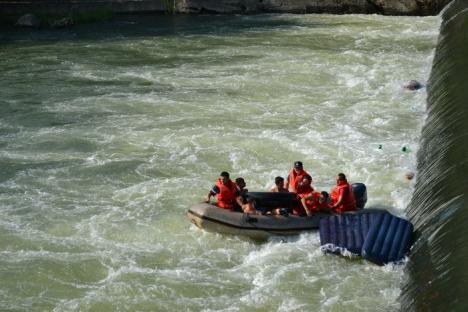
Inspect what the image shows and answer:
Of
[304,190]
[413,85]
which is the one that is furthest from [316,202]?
[413,85]

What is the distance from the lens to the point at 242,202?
49.8 ft

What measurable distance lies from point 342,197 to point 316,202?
1.64ft

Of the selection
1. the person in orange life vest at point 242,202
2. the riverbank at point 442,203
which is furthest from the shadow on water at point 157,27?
the person in orange life vest at point 242,202

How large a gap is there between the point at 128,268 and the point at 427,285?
5.23 meters

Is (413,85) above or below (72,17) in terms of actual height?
below

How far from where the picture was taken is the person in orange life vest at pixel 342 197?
15.0 m

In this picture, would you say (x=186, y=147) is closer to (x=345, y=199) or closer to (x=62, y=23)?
(x=345, y=199)

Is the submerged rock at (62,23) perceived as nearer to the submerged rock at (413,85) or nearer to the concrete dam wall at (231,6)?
the concrete dam wall at (231,6)

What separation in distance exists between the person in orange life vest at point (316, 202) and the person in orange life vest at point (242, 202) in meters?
0.99

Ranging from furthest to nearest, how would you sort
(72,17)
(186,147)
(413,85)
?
1. (72,17)
2. (413,85)
3. (186,147)

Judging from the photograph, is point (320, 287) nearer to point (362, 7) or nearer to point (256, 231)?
point (256, 231)

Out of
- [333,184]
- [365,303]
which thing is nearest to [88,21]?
[333,184]

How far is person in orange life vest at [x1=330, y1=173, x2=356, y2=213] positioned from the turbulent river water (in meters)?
0.84

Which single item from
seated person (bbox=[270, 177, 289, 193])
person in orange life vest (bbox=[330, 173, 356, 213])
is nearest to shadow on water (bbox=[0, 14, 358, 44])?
seated person (bbox=[270, 177, 289, 193])
